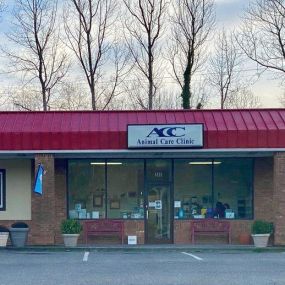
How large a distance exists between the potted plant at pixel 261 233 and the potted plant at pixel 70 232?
637 cm

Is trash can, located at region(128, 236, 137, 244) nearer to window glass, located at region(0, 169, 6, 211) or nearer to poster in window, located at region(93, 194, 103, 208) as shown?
poster in window, located at region(93, 194, 103, 208)

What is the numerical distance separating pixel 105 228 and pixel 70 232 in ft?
5.87

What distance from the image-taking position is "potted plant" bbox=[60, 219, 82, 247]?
28.2 metres

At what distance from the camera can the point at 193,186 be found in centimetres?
3016

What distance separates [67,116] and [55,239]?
15.1 ft

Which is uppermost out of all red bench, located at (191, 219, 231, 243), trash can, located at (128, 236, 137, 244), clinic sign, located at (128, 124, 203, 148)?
clinic sign, located at (128, 124, 203, 148)

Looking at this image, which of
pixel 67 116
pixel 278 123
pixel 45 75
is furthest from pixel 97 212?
pixel 45 75

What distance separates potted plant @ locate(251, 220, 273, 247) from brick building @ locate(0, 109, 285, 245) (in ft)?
1.21

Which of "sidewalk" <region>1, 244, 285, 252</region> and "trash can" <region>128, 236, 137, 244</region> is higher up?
"trash can" <region>128, 236, 137, 244</region>

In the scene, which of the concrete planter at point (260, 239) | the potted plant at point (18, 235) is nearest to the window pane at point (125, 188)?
the potted plant at point (18, 235)

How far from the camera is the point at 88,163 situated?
3011 cm

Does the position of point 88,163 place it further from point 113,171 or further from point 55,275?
point 55,275

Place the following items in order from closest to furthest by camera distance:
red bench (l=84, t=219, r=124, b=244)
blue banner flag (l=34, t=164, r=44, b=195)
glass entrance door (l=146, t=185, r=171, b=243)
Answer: blue banner flag (l=34, t=164, r=44, b=195) → red bench (l=84, t=219, r=124, b=244) → glass entrance door (l=146, t=185, r=171, b=243)

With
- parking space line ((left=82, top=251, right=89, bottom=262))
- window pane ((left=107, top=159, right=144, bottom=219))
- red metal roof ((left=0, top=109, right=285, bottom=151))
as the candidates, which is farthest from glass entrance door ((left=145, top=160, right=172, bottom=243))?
parking space line ((left=82, top=251, right=89, bottom=262))
